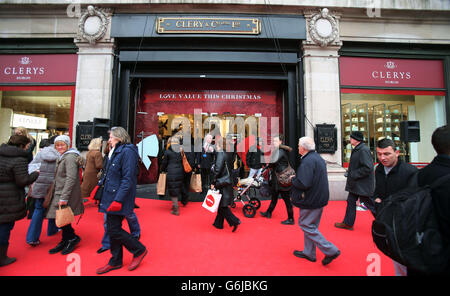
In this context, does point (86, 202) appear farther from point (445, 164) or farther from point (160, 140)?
point (445, 164)

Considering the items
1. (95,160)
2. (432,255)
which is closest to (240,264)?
(432,255)

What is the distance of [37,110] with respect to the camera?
8.63m

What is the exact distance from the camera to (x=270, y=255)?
3467mm

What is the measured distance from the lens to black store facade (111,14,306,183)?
8.02 metres

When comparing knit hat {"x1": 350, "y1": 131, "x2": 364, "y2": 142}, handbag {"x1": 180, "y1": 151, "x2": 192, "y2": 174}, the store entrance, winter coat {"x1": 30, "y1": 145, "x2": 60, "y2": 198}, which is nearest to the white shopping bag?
handbag {"x1": 180, "y1": 151, "x2": 192, "y2": 174}

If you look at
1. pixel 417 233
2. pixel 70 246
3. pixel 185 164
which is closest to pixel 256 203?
pixel 185 164

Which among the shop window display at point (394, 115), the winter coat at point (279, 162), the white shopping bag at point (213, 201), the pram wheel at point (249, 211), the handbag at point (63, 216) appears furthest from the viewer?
the shop window display at point (394, 115)

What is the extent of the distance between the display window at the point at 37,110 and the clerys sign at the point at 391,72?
10.9m

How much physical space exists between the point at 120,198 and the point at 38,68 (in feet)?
29.9

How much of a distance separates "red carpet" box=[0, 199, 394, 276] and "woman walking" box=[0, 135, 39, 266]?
1.84 ft

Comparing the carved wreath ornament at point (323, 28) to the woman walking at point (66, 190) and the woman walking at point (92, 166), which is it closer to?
the woman walking at point (92, 166)

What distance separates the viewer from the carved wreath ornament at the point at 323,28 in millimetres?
7934

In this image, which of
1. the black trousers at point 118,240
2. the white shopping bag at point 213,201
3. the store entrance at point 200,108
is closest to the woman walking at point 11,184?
the black trousers at point 118,240

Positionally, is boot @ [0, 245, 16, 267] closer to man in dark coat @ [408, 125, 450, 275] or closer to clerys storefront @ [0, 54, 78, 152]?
man in dark coat @ [408, 125, 450, 275]
